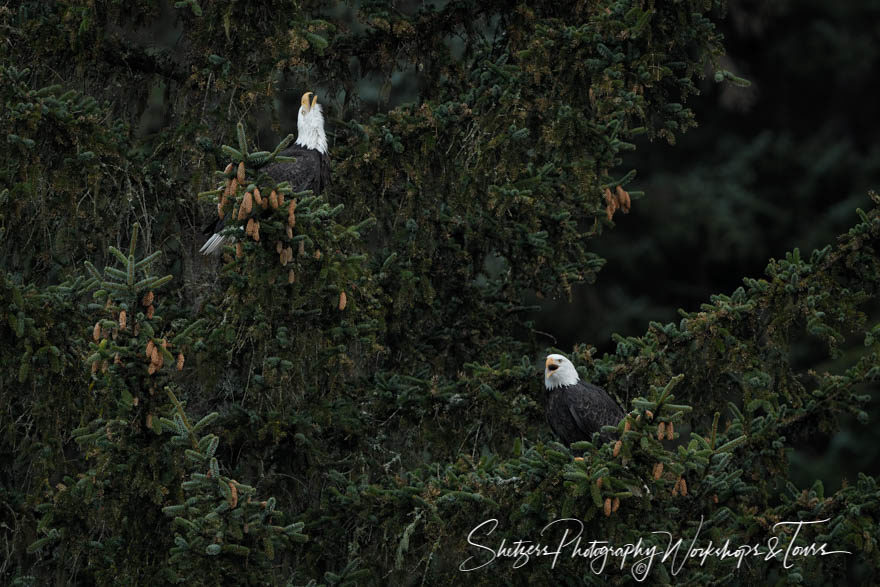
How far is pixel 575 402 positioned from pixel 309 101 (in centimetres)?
226

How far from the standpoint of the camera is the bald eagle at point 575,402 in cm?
615

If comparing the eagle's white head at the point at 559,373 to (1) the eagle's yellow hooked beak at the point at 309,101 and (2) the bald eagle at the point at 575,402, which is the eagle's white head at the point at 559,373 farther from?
(1) the eagle's yellow hooked beak at the point at 309,101

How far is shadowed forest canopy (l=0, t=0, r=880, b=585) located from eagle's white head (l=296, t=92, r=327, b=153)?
0.29 ft

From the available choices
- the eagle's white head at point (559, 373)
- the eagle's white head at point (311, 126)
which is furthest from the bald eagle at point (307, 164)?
the eagle's white head at point (559, 373)

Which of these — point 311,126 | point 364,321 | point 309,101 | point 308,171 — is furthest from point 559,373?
point 309,101

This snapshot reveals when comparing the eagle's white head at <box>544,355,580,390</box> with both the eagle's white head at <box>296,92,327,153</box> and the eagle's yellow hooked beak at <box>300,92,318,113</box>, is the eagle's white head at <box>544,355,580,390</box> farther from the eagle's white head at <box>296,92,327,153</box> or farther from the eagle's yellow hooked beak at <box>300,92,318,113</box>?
the eagle's yellow hooked beak at <box>300,92,318,113</box>

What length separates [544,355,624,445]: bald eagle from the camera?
6148 mm

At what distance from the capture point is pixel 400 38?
21.2 feet

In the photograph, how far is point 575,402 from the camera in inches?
243

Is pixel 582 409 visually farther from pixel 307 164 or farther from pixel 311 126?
pixel 311 126

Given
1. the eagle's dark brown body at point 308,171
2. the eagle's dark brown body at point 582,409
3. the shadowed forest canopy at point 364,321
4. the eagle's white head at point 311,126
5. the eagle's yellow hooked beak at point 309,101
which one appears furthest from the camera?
the eagle's yellow hooked beak at point 309,101

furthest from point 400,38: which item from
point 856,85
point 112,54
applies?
point 856,85

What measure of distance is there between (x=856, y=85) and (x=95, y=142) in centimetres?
1278

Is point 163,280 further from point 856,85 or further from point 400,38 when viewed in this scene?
point 856,85
